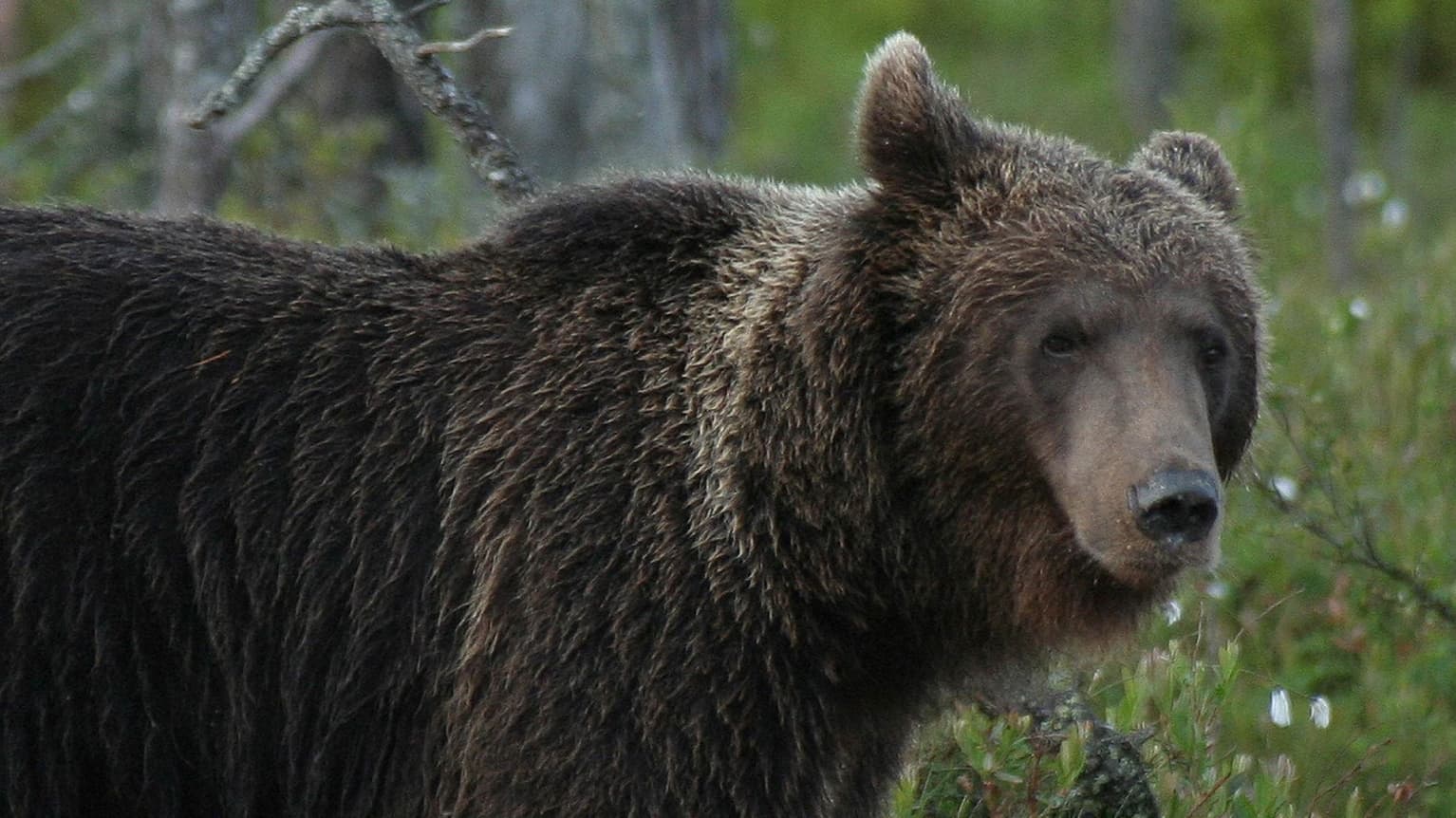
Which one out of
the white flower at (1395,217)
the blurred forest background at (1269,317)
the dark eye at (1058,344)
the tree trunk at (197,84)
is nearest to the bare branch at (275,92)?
the blurred forest background at (1269,317)

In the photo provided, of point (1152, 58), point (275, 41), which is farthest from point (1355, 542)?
point (1152, 58)

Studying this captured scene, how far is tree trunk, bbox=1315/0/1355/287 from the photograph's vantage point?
19.1 m

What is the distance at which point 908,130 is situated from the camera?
14.6 feet

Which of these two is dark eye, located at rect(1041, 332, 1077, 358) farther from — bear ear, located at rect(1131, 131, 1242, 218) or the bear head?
bear ear, located at rect(1131, 131, 1242, 218)

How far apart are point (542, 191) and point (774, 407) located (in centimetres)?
96

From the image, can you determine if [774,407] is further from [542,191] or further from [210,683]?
[210,683]

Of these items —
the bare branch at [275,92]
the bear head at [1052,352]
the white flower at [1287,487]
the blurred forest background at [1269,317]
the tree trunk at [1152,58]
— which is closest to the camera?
the bear head at [1052,352]

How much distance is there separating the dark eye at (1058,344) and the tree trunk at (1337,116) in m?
15.1

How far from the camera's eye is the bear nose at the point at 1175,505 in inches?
154

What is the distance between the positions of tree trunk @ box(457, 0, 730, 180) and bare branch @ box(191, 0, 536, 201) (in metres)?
3.85

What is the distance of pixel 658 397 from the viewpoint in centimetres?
Answer: 441

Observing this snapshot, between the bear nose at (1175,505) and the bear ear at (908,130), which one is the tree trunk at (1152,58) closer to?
the bear ear at (908,130)

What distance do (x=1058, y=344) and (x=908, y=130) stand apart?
25.1 inches

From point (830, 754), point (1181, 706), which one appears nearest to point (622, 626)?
point (830, 754)
